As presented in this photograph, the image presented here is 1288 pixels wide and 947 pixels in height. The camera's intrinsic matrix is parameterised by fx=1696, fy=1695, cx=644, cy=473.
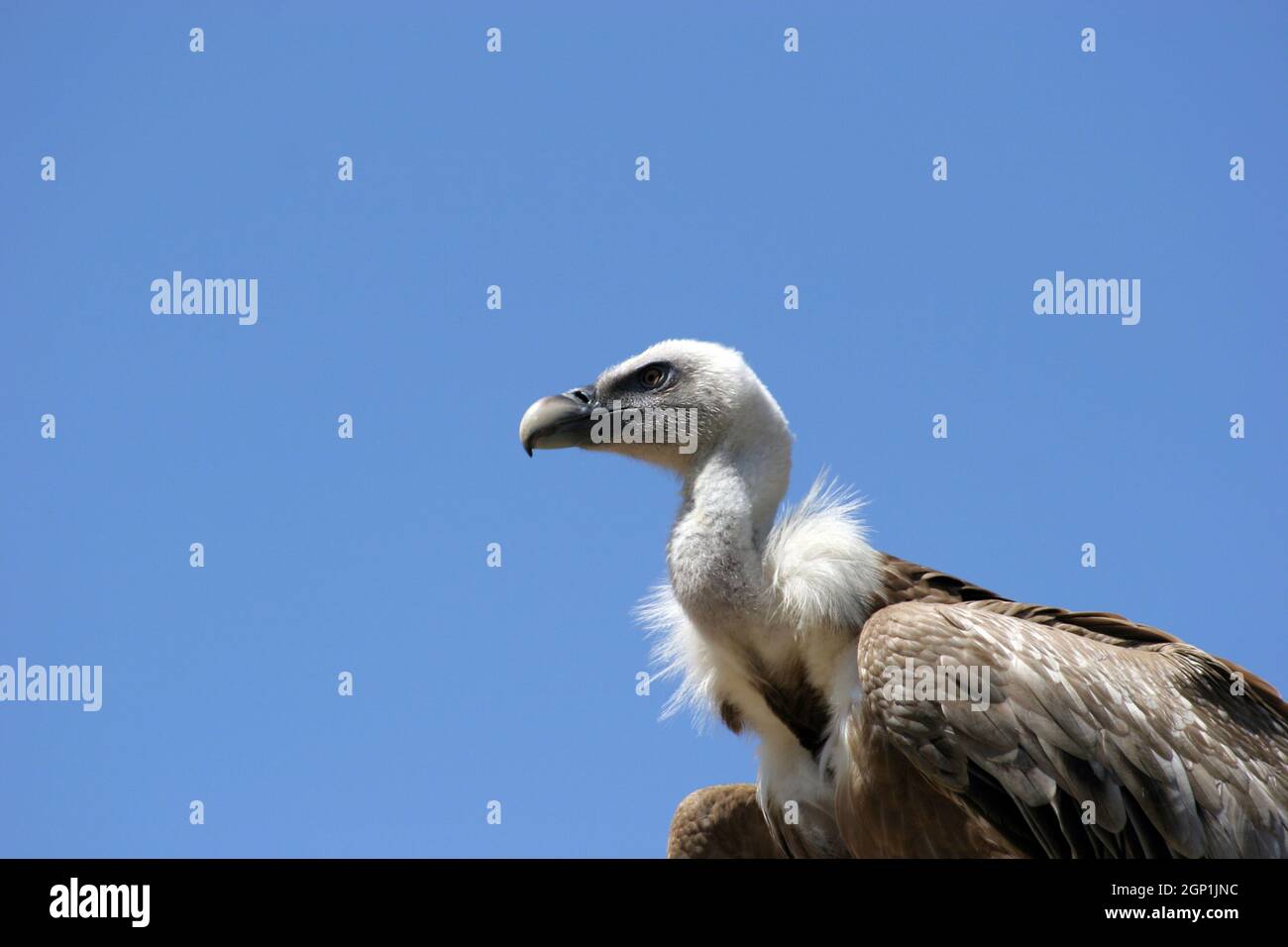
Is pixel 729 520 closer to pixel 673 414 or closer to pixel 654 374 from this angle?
pixel 673 414

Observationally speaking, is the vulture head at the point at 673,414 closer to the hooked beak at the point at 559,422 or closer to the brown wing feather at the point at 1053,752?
the hooked beak at the point at 559,422

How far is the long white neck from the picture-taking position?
27.6ft

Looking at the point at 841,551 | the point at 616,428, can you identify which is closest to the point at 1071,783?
the point at 841,551

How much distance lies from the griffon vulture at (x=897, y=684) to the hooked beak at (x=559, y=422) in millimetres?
12

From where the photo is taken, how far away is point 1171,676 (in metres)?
8.54

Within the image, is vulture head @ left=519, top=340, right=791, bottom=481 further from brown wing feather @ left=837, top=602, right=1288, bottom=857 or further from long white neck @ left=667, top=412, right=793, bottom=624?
brown wing feather @ left=837, top=602, right=1288, bottom=857

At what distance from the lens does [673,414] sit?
9070mm

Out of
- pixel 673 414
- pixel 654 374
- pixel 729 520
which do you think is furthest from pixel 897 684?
pixel 654 374

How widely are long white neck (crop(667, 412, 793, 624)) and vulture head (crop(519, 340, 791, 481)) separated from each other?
12 mm

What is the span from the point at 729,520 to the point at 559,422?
1246 millimetres
